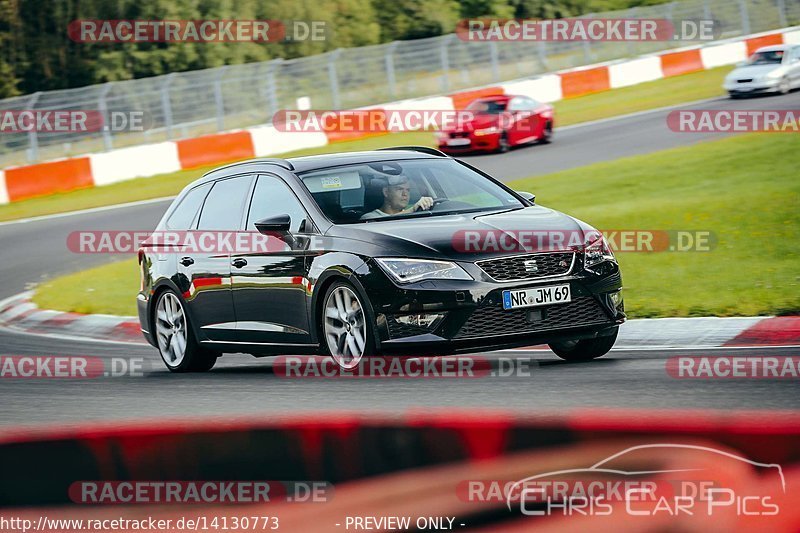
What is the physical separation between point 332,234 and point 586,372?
6.29 ft

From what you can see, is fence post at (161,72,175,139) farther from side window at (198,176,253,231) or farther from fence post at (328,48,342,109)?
side window at (198,176,253,231)

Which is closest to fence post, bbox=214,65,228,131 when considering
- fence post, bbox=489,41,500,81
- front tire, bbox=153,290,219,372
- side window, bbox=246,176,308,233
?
fence post, bbox=489,41,500,81

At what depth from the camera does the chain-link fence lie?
96.3 feet

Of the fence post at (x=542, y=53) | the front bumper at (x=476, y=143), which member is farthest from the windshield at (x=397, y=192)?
the fence post at (x=542, y=53)

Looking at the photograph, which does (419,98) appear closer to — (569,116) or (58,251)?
(569,116)

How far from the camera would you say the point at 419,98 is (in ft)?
116

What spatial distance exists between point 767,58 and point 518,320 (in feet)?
83.8

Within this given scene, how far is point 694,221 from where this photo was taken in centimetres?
1545

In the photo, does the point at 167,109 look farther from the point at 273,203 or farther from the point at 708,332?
the point at 708,332

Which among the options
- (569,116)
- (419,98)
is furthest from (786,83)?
(419,98)

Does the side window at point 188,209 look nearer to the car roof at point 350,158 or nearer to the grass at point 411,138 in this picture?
the car roof at point 350,158

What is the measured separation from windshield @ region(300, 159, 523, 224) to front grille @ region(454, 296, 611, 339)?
1.20 m

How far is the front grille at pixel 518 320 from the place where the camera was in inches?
323

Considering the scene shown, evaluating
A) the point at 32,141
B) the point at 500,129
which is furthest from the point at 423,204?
the point at 32,141
